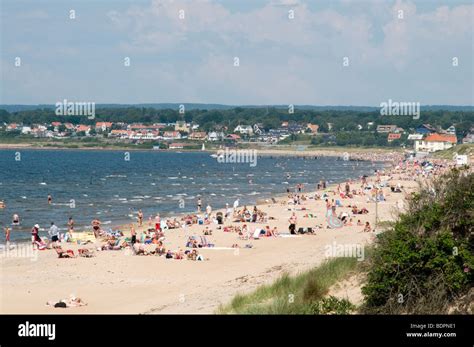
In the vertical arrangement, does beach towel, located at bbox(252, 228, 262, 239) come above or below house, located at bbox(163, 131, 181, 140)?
above

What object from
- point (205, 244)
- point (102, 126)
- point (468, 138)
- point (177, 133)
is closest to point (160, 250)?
point (205, 244)

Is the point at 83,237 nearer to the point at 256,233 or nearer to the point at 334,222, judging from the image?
the point at 256,233

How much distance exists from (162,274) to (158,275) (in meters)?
0.19

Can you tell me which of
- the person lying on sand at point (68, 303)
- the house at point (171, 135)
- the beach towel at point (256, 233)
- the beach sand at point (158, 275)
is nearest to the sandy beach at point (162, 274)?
the beach sand at point (158, 275)

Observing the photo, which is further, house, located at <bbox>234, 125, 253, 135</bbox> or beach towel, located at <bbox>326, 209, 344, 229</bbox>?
house, located at <bbox>234, 125, 253, 135</bbox>

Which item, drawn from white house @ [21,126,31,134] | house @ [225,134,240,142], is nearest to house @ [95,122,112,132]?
white house @ [21,126,31,134]

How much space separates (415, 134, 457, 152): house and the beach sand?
100513 mm

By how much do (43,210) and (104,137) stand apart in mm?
137290

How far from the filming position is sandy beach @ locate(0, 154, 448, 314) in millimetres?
18203

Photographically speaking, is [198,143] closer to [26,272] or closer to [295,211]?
[295,211]

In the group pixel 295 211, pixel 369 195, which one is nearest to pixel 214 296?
pixel 295 211

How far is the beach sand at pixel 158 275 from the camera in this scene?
18.2 m

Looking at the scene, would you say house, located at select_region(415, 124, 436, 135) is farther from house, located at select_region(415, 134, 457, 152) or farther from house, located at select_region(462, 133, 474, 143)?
house, located at select_region(415, 134, 457, 152)

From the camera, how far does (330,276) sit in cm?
1528
